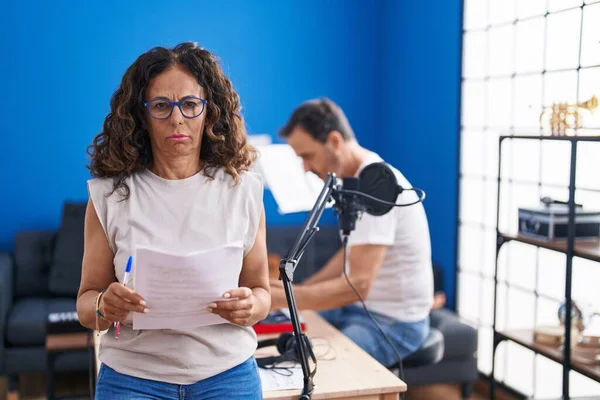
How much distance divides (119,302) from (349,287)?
110 cm

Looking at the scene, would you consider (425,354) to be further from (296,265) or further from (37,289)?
(37,289)

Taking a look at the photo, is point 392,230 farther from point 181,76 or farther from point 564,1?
point 564,1

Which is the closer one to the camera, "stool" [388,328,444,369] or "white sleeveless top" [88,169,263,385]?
"white sleeveless top" [88,169,263,385]

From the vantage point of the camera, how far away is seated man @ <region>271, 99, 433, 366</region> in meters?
2.43

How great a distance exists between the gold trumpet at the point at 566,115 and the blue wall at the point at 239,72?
1577 millimetres

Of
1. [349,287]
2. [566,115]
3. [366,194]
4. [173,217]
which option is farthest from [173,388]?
[566,115]

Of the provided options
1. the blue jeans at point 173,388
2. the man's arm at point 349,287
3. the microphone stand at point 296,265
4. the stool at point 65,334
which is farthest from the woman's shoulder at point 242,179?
the stool at point 65,334

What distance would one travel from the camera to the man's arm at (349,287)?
2.43 meters

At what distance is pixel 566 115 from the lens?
102 inches

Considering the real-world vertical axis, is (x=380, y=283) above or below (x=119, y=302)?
below

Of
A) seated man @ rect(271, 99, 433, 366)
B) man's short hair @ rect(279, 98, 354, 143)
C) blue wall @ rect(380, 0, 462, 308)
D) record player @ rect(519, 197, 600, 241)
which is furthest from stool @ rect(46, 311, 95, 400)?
blue wall @ rect(380, 0, 462, 308)

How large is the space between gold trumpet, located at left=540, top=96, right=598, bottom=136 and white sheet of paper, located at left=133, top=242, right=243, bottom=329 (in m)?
1.57

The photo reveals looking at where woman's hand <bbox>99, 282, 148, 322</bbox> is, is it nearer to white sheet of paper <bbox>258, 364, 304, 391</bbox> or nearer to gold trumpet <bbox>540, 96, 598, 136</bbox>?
white sheet of paper <bbox>258, 364, 304, 391</bbox>

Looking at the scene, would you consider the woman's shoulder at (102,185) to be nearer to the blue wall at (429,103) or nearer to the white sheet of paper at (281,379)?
the white sheet of paper at (281,379)
